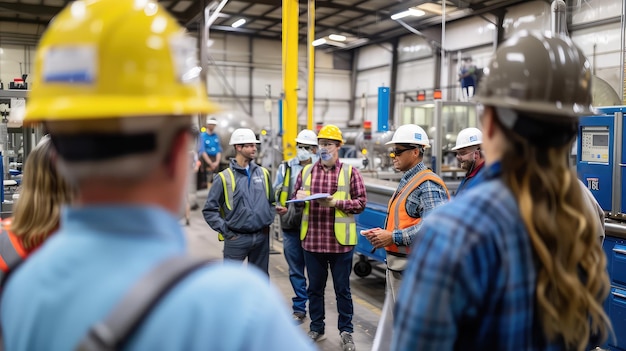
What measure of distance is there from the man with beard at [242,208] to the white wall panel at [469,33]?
1076 centimetres

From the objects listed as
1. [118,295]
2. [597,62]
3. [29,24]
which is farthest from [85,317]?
[29,24]

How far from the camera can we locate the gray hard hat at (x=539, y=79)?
1214mm

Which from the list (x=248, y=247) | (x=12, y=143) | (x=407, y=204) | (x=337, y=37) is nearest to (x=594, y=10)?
(x=337, y=37)

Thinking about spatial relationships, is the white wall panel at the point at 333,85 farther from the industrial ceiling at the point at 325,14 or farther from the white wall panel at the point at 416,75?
the white wall panel at the point at 416,75

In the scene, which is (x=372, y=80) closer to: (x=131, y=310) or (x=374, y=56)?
(x=374, y=56)

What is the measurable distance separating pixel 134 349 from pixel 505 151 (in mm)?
918

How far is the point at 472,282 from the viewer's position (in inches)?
43.3

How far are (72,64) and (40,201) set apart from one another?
4.34 ft

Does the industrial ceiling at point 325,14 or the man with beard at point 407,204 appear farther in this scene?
the industrial ceiling at point 325,14

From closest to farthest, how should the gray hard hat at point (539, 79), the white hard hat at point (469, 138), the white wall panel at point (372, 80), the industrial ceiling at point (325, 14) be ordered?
the gray hard hat at point (539, 79) < the white hard hat at point (469, 138) < the industrial ceiling at point (325, 14) < the white wall panel at point (372, 80)

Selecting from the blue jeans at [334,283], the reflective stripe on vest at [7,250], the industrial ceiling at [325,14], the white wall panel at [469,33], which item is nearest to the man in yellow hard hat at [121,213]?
the reflective stripe on vest at [7,250]

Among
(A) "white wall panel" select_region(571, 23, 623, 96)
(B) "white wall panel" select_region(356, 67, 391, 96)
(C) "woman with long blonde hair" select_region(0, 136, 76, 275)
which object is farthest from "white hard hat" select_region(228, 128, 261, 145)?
(B) "white wall panel" select_region(356, 67, 391, 96)

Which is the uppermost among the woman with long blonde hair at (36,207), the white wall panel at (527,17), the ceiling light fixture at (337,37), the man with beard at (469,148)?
the ceiling light fixture at (337,37)

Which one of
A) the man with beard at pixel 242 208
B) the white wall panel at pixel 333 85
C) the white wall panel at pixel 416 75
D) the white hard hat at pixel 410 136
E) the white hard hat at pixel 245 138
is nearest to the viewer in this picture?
the white hard hat at pixel 410 136
